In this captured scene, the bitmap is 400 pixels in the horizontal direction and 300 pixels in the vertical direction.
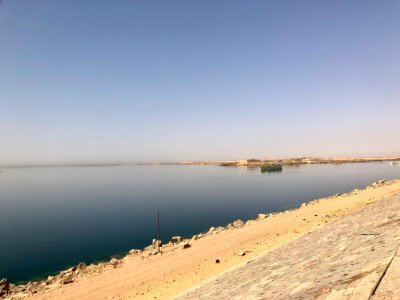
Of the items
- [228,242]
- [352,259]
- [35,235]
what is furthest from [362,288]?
[35,235]

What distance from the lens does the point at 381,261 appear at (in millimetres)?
5566

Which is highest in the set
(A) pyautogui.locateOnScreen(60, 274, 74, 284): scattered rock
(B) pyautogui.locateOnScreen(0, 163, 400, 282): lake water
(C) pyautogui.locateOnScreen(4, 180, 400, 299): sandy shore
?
(C) pyautogui.locateOnScreen(4, 180, 400, 299): sandy shore

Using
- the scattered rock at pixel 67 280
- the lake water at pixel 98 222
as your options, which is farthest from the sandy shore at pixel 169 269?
the lake water at pixel 98 222

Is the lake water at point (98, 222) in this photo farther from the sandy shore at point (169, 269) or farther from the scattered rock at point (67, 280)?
the sandy shore at point (169, 269)

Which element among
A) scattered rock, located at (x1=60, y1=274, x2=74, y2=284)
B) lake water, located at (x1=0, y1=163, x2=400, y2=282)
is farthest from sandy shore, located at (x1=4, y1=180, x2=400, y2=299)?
lake water, located at (x1=0, y1=163, x2=400, y2=282)

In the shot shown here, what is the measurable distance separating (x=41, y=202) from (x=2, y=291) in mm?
48966

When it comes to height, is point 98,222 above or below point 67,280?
below

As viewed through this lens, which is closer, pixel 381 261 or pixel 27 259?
pixel 381 261

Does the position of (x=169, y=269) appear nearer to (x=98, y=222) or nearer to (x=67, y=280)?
(x=67, y=280)

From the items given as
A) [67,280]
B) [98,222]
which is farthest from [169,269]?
[98,222]

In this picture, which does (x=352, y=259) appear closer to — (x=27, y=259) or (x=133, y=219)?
(x=27, y=259)

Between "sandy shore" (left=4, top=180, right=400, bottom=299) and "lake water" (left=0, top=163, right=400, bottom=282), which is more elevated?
"sandy shore" (left=4, top=180, right=400, bottom=299)

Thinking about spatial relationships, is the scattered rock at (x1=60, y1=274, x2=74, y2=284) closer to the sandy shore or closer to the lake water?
the sandy shore

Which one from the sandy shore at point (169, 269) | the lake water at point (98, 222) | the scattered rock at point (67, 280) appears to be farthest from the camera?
the lake water at point (98, 222)
